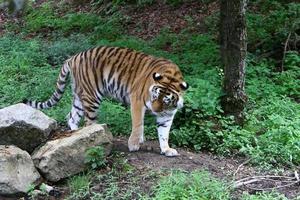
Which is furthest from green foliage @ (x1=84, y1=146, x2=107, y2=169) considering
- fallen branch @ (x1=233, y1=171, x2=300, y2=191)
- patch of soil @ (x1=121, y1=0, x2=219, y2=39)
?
patch of soil @ (x1=121, y1=0, x2=219, y2=39)

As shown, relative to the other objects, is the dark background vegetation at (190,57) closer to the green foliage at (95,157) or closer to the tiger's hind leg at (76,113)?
the tiger's hind leg at (76,113)

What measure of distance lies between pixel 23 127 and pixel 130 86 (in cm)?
158

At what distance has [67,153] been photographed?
6.00 metres

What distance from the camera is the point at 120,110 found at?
8.14 metres

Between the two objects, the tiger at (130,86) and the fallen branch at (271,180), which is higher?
the tiger at (130,86)

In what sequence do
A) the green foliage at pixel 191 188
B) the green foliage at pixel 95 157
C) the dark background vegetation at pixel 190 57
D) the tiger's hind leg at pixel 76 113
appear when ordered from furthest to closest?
the tiger's hind leg at pixel 76 113 < the dark background vegetation at pixel 190 57 < the green foliage at pixel 95 157 < the green foliage at pixel 191 188

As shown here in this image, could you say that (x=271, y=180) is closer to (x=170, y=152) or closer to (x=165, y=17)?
(x=170, y=152)

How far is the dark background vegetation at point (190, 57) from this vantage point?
698cm

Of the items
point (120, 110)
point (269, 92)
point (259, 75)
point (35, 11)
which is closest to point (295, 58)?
point (259, 75)

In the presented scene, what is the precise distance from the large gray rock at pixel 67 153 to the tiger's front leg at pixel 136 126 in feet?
1.45

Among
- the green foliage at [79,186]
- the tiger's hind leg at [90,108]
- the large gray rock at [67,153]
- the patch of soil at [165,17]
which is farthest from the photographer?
the patch of soil at [165,17]

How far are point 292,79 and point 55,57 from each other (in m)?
5.53

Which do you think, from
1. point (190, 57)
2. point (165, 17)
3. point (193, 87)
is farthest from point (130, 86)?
point (165, 17)

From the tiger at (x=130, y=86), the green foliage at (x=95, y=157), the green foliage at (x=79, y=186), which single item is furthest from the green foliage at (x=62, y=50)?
the green foliage at (x=79, y=186)
